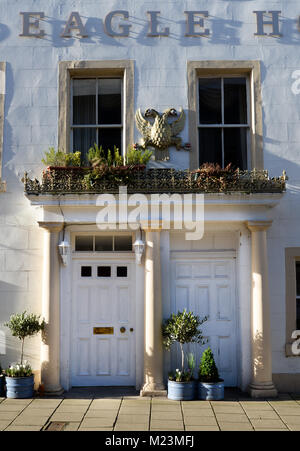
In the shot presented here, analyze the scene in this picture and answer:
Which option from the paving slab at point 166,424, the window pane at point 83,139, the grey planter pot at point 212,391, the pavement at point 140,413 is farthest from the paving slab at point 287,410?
the window pane at point 83,139

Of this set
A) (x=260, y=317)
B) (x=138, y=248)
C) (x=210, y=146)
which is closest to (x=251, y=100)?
(x=210, y=146)

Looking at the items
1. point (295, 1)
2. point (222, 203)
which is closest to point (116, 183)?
point (222, 203)

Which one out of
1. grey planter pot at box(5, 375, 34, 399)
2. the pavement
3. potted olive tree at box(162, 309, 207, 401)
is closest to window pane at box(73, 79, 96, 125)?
potted olive tree at box(162, 309, 207, 401)

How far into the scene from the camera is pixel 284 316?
32.7ft

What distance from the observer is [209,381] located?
9164mm

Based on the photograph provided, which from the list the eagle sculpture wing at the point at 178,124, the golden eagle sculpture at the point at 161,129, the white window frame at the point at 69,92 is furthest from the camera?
the white window frame at the point at 69,92

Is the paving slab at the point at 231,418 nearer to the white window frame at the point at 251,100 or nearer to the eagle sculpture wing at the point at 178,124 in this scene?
the white window frame at the point at 251,100

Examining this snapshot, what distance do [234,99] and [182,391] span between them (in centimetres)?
572

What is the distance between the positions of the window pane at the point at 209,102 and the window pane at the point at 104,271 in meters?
3.47

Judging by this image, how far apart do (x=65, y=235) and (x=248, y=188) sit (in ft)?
11.4

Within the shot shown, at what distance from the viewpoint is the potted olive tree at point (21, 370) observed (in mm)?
9148

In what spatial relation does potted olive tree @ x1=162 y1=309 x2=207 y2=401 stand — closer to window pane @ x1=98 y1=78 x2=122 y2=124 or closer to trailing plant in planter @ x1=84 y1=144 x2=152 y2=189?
trailing plant in planter @ x1=84 y1=144 x2=152 y2=189

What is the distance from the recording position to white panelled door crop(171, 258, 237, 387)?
1004 centimetres

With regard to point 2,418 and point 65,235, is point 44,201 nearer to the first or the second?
point 65,235
